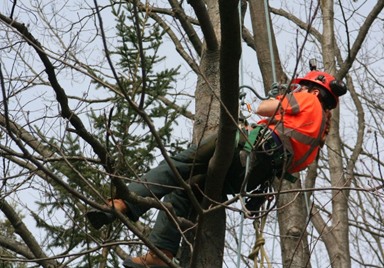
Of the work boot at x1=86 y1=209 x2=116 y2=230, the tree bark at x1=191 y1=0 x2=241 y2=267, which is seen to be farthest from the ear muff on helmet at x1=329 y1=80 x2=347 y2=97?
the work boot at x1=86 y1=209 x2=116 y2=230

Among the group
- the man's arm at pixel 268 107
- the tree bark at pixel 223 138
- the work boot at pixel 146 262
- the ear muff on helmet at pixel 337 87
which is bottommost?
the work boot at pixel 146 262

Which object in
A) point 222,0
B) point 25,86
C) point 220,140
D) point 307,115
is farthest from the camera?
point 25,86

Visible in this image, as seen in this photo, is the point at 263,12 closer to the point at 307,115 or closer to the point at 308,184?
the point at 308,184

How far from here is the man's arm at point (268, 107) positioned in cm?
460

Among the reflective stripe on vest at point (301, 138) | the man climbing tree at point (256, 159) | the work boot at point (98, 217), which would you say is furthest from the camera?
the reflective stripe on vest at point (301, 138)

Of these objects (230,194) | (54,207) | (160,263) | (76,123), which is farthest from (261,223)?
(54,207)

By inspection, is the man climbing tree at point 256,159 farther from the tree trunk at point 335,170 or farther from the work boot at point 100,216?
the tree trunk at point 335,170

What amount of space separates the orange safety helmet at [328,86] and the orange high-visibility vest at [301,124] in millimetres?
204

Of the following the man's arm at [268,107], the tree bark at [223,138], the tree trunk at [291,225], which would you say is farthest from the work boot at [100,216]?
the tree trunk at [291,225]

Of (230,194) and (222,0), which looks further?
(230,194)

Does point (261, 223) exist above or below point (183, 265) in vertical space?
above

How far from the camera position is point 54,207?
657 centimetres

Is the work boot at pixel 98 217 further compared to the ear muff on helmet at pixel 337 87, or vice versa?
the ear muff on helmet at pixel 337 87

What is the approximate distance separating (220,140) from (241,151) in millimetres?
725
